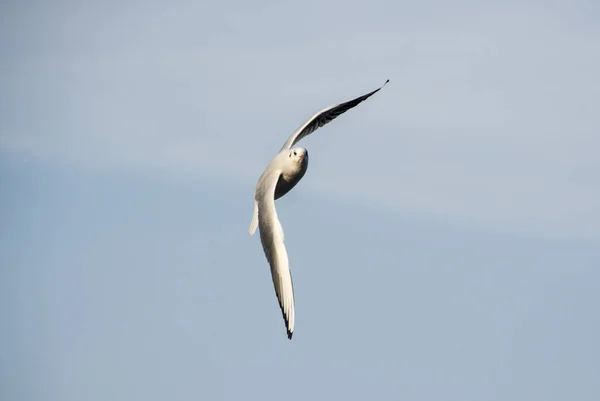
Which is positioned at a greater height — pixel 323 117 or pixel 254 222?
pixel 323 117

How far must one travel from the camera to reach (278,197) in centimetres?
2177

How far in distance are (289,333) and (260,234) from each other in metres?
2.38

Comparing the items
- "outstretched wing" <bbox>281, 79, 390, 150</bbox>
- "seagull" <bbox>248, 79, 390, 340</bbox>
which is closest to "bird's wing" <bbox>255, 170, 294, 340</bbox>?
"seagull" <bbox>248, 79, 390, 340</bbox>

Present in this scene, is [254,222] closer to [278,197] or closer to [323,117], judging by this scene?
[278,197]

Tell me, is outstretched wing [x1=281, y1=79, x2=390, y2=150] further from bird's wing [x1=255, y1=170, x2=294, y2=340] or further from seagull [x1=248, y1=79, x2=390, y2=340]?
bird's wing [x1=255, y1=170, x2=294, y2=340]

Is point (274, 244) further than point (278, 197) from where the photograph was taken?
No

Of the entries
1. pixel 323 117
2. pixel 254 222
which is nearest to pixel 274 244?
pixel 254 222

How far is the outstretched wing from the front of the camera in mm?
23828

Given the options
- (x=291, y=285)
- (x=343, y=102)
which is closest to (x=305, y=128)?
(x=343, y=102)

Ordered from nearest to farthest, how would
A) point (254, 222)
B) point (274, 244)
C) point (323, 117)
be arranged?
point (274, 244) → point (254, 222) → point (323, 117)

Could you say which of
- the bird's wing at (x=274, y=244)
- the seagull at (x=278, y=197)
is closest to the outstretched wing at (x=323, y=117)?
the seagull at (x=278, y=197)

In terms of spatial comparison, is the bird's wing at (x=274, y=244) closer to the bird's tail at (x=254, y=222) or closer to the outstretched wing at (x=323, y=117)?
the bird's tail at (x=254, y=222)

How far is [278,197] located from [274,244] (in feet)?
5.81

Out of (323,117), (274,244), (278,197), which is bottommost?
(274,244)
